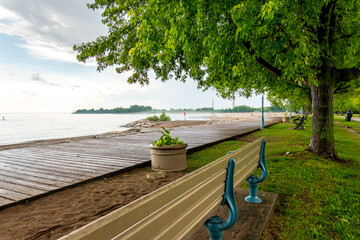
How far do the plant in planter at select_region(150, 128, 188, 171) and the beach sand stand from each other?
2.48 feet

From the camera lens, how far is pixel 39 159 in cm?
708

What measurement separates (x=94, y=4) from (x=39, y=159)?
8.84 metres

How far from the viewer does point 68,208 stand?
3.82 metres

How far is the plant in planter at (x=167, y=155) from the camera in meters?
6.04

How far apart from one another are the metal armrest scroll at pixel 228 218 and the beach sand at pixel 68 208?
2.11 metres

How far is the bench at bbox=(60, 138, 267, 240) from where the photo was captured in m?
0.92

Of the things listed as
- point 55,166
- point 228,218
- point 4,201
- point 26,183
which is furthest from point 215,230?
point 55,166

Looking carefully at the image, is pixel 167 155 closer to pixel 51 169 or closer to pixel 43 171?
pixel 51 169

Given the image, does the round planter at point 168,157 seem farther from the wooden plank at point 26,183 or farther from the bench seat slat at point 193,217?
the bench seat slat at point 193,217

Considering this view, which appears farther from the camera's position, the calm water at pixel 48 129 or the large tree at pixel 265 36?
the calm water at pixel 48 129

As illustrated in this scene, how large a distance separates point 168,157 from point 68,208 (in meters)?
2.80

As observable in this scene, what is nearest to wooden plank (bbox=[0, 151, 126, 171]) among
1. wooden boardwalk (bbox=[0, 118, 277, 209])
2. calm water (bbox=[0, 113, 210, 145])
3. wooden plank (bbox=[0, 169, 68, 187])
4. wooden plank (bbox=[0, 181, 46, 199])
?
wooden boardwalk (bbox=[0, 118, 277, 209])

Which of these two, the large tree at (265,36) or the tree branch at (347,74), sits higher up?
the large tree at (265,36)

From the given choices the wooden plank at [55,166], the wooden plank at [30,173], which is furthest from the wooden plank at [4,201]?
the wooden plank at [55,166]
